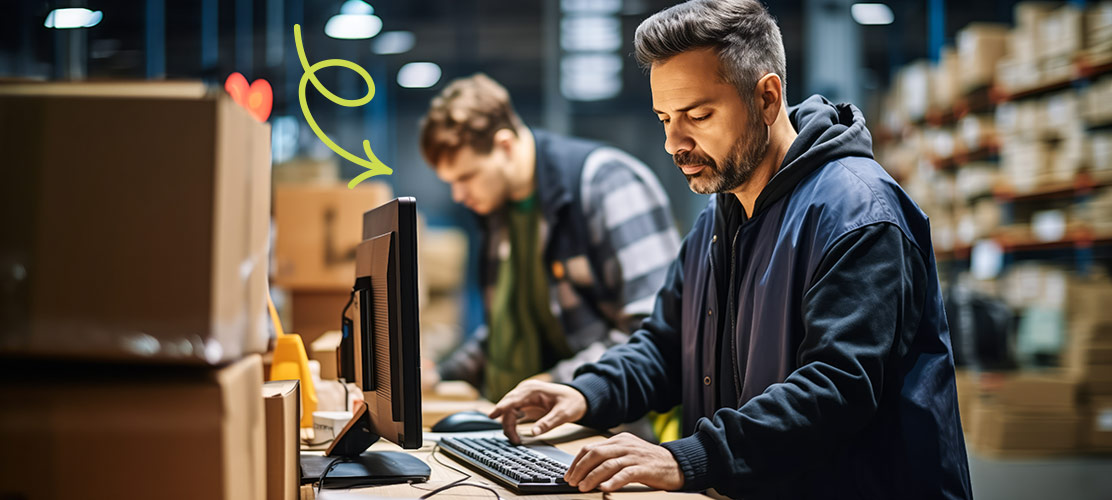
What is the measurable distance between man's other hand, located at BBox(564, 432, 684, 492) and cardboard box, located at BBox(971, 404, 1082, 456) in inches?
173

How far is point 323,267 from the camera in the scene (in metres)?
3.84

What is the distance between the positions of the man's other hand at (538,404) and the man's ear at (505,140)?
1.30 metres

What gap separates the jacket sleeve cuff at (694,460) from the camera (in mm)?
1375

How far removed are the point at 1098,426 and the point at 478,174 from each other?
391cm

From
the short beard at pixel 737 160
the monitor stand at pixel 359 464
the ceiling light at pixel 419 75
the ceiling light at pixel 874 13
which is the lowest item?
the monitor stand at pixel 359 464

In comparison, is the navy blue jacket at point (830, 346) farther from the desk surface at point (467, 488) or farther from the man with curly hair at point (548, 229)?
the man with curly hair at point (548, 229)

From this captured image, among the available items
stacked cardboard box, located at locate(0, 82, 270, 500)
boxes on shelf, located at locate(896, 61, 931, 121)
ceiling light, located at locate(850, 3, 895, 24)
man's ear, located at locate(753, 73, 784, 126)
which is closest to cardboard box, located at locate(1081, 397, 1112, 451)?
boxes on shelf, located at locate(896, 61, 931, 121)

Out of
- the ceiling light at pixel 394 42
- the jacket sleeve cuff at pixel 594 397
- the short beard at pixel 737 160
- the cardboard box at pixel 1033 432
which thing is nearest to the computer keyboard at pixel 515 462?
the jacket sleeve cuff at pixel 594 397

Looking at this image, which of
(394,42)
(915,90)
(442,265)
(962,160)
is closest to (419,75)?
(394,42)

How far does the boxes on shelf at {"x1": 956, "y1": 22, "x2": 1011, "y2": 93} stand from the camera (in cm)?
639

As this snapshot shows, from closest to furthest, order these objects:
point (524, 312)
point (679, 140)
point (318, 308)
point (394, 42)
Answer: point (679, 140), point (524, 312), point (318, 308), point (394, 42)

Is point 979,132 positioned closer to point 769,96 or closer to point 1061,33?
point 1061,33

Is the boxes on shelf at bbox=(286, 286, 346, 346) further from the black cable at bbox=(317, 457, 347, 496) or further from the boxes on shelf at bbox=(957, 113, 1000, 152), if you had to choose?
the boxes on shelf at bbox=(957, 113, 1000, 152)

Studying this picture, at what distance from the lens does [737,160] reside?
1.72 metres
